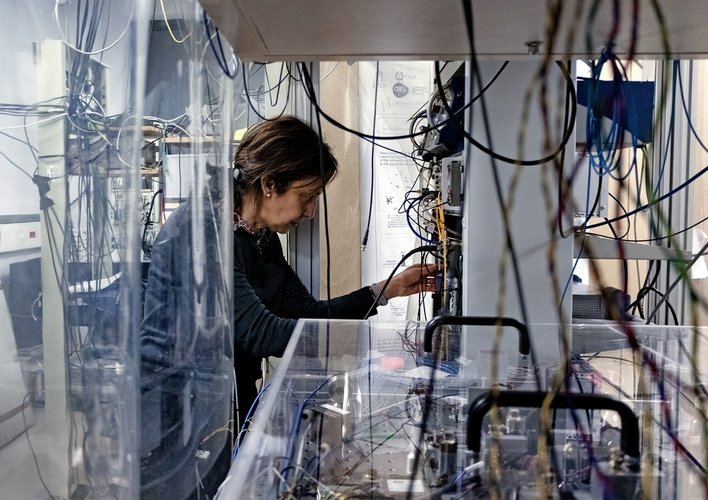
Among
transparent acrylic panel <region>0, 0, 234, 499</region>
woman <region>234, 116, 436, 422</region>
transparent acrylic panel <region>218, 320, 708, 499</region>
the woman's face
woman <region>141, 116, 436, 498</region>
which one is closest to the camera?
transparent acrylic panel <region>218, 320, 708, 499</region>

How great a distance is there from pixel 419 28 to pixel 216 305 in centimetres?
113

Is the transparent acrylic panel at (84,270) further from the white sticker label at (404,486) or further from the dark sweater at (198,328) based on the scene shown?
the white sticker label at (404,486)

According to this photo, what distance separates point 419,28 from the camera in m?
0.72

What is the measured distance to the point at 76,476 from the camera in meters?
1.06

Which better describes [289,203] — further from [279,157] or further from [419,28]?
[419,28]

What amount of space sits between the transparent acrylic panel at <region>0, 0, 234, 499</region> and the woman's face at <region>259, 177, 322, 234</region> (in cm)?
28

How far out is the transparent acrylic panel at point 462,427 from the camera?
1.87 feet

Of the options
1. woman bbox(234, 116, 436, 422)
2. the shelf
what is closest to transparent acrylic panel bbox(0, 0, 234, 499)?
woman bbox(234, 116, 436, 422)

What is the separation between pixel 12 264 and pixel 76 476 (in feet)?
1.33

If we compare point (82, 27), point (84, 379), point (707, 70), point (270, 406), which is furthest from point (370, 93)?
point (270, 406)

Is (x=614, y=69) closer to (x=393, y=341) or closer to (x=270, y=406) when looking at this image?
(x=270, y=406)

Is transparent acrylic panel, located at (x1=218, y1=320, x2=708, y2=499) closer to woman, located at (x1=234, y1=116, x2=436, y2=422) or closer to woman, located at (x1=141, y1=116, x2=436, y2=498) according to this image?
woman, located at (x1=141, y1=116, x2=436, y2=498)

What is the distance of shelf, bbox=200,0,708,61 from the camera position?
614 millimetres

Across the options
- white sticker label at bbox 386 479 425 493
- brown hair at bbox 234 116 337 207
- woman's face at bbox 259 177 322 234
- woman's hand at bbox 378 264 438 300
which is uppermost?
brown hair at bbox 234 116 337 207
